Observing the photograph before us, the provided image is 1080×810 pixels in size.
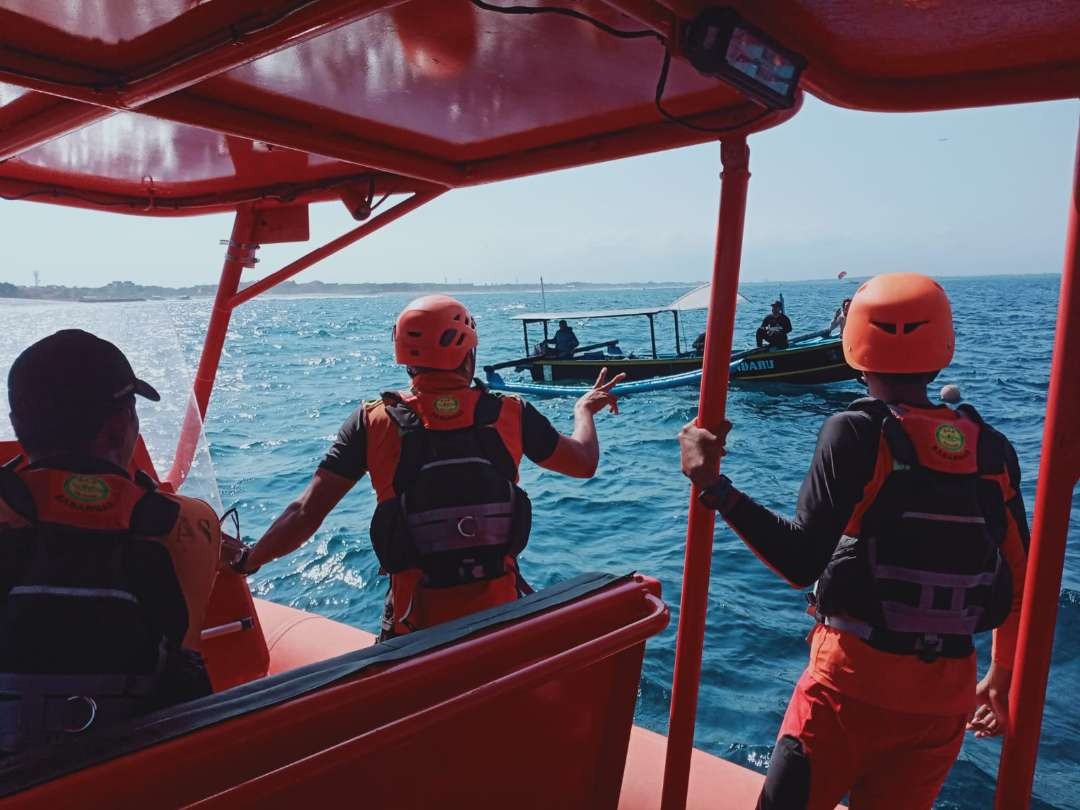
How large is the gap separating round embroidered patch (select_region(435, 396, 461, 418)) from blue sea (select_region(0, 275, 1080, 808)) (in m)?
0.80

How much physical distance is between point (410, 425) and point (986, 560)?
1600mm

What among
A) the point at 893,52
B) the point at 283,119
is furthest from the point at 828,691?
the point at 283,119

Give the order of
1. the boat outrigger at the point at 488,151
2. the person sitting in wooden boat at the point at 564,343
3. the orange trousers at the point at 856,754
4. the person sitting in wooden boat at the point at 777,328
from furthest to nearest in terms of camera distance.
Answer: the person sitting in wooden boat at the point at 564,343 < the person sitting in wooden boat at the point at 777,328 < the orange trousers at the point at 856,754 < the boat outrigger at the point at 488,151

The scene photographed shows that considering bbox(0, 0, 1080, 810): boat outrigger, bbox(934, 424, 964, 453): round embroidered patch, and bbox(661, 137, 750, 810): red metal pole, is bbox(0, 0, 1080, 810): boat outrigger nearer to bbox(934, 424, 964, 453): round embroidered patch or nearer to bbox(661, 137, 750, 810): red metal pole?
bbox(661, 137, 750, 810): red metal pole

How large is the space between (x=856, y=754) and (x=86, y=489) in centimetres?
187

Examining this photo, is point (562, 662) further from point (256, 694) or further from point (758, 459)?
point (758, 459)

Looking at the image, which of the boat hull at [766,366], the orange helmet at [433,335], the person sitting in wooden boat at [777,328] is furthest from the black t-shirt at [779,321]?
the orange helmet at [433,335]

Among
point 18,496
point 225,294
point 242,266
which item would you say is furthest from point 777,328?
point 18,496

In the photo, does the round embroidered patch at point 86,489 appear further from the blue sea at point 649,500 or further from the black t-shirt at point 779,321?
the black t-shirt at point 779,321

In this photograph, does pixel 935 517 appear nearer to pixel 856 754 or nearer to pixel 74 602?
pixel 856 754

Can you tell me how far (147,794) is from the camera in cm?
113

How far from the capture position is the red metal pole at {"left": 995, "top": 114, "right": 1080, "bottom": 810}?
210 cm

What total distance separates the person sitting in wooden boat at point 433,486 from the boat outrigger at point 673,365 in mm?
16843

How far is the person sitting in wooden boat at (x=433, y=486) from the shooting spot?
240 centimetres
